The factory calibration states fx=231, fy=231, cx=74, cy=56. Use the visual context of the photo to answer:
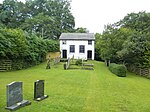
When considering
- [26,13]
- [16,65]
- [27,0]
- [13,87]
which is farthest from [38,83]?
[27,0]

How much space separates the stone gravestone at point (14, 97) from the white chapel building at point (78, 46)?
4046 centimetres

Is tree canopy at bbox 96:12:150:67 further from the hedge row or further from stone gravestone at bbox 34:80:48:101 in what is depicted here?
stone gravestone at bbox 34:80:48:101

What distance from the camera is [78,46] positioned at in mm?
51375

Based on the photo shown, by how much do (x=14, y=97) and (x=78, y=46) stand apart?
41.3 metres

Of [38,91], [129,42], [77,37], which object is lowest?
[38,91]

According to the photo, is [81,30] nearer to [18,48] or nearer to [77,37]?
[77,37]

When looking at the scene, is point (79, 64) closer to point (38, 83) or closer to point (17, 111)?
point (38, 83)

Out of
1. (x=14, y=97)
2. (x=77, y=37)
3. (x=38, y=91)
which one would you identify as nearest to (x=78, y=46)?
(x=77, y=37)

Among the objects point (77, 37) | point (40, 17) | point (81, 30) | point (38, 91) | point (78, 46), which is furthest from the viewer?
point (81, 30)

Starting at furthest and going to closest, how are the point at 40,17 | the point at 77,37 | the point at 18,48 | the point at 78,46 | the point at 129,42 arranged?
the point at 40,17 < the point at 77,37 < the point at 78,46 < the point at 129,42 < the point at 18,48

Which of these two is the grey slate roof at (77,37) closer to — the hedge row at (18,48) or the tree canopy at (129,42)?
the tree canopy at (129,42)

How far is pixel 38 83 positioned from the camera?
12320 mm

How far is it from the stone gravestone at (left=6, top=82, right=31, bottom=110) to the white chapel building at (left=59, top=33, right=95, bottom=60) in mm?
40460

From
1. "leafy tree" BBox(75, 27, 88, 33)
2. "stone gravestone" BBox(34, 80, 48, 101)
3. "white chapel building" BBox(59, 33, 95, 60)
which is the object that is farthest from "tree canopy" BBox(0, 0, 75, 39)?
"stone gravestone" BBox(34, 80, 48, 101)
